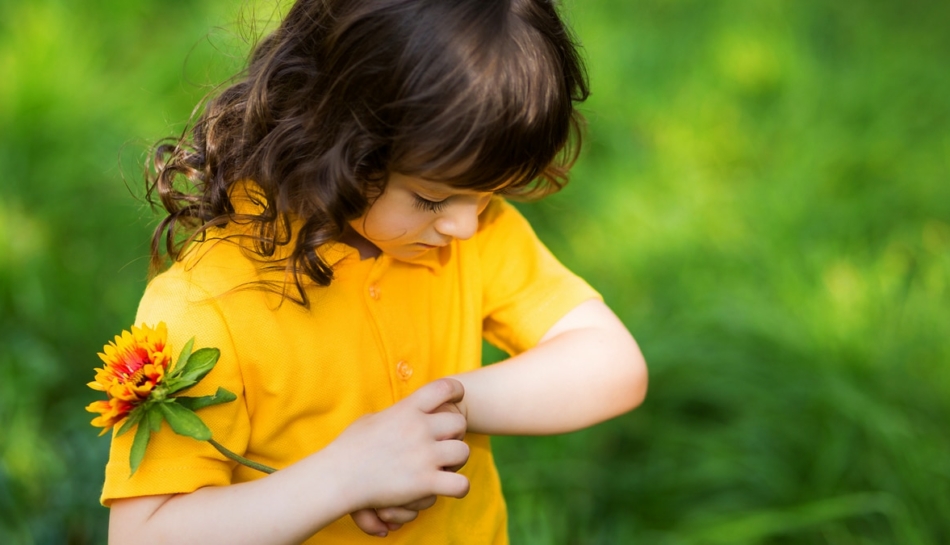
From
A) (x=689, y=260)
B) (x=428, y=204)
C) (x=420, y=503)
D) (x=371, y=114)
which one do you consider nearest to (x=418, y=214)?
(x=428, y=204)

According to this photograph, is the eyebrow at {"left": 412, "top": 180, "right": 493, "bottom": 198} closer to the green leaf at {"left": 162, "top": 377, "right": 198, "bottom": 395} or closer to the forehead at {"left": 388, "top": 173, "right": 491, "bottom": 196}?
the forehead at {"left": 388, "top": 173, "right": 491, "bottom": 196}

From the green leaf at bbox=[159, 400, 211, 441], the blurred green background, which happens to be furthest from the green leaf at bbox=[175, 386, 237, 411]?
the blurred green background

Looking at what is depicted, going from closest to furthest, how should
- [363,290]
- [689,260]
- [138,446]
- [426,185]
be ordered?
[138,446] → [426,185] → [363,290] → [689,260]

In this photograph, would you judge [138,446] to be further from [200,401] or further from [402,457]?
[402,457]

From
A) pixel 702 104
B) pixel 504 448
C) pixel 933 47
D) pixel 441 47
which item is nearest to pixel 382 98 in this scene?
pixel 441 47

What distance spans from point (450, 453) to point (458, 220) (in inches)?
10.8

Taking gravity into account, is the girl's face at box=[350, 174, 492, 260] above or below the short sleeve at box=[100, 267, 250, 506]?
above

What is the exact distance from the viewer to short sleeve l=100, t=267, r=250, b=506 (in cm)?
102

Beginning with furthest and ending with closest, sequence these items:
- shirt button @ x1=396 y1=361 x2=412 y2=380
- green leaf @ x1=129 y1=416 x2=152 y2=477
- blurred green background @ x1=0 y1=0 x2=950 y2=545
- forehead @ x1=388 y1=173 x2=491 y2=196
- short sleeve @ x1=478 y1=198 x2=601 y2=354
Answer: blurred green background @ x1=0 y1=0 x2=950 y2=545 < short sleeve @ x1=478 y1=198 x2=601 y2=354 < shirt button @ x1=396 y1=361 x2=412 y2=380 < forehead @ x1=388 y1=173 x2=491 y2=196 < green leaf @ x1=129 y1=416 x2=152 y2=477

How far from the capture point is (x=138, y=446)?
98cm

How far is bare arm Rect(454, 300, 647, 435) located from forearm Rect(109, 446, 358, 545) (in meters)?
0.24

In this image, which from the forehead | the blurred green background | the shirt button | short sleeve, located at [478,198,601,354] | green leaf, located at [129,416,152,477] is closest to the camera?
green leaf, located at [129,416,152,477]

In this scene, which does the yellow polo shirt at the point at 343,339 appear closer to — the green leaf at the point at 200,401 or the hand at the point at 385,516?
the green leaf at the point at 200,401

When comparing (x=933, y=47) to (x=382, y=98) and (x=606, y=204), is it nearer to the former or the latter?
(x=606, y=204)
